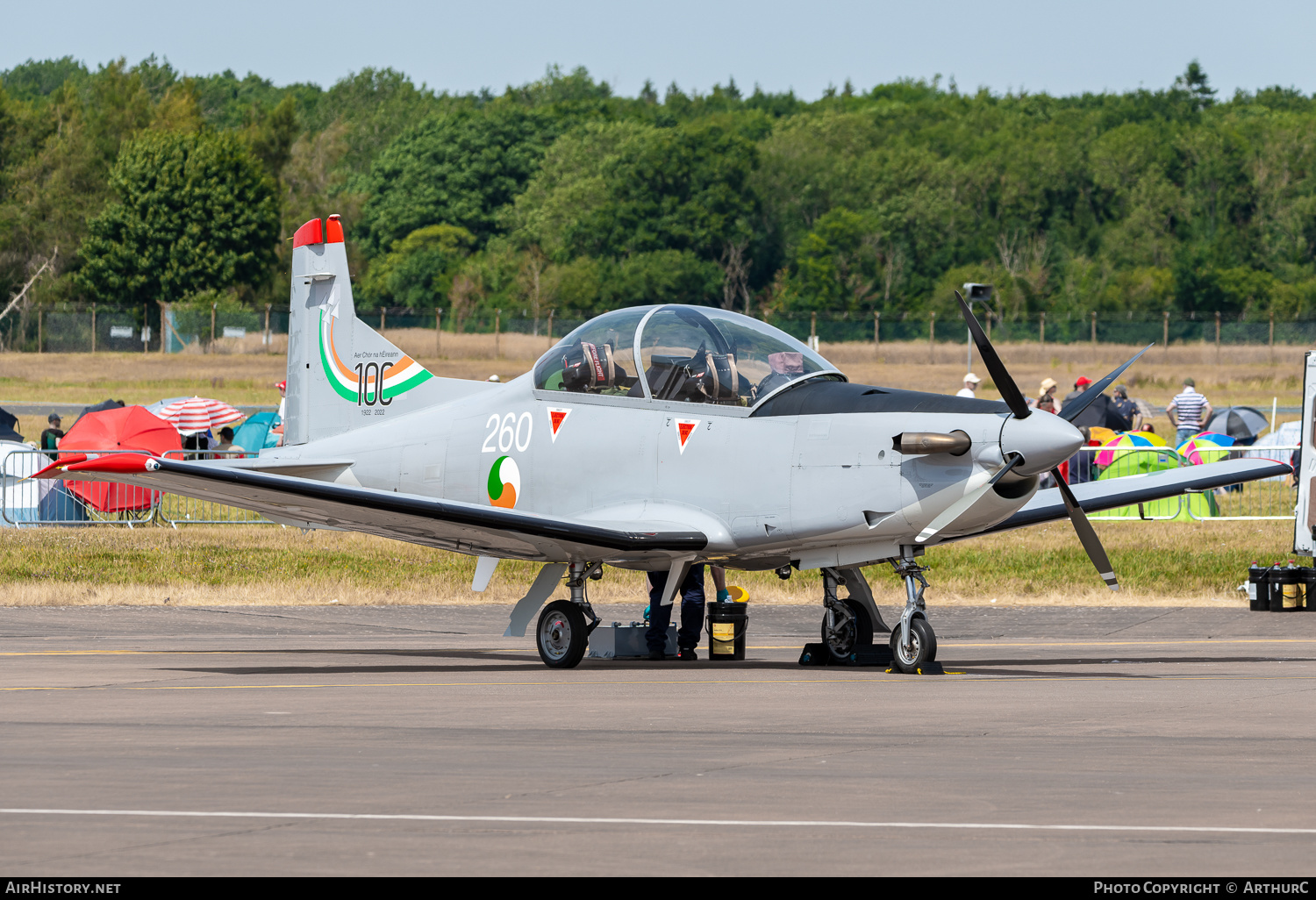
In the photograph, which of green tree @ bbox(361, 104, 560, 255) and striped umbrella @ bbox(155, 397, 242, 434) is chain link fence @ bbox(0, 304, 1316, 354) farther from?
green tree @ bbox(361, 104, 560, 255)

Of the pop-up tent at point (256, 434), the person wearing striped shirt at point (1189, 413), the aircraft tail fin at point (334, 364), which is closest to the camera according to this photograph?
the aircraft tail fin at point (334, 364)

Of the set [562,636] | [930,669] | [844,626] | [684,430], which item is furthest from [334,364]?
[930,669]

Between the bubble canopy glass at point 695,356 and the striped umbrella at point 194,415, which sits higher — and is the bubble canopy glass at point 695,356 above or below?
above

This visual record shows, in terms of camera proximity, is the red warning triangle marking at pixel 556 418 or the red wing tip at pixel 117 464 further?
the red warning triangle marking at pixel 556 418

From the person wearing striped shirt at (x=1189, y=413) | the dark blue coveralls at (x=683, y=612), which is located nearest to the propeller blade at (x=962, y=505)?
the dark blue coveralls at (x=683, y=612)

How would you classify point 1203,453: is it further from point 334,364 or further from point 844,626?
point 334,364

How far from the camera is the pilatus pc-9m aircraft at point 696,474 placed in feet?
39.6

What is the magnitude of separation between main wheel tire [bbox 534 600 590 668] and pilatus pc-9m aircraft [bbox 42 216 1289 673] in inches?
0.8

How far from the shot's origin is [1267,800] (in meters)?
7.12

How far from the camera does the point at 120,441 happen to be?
25.0 m

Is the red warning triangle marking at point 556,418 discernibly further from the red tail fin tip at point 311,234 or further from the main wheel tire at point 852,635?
the red tail fin tip at point 311,234

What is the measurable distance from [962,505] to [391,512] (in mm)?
4252

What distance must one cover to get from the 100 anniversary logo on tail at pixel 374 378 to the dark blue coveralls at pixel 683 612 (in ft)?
10.5

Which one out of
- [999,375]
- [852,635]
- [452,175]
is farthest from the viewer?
[452,175]
